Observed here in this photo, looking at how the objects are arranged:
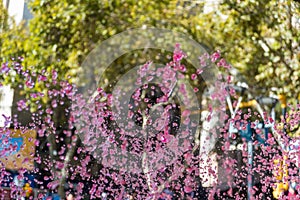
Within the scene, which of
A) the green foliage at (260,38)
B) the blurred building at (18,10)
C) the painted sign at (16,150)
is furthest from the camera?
the blurred building at (18,10)

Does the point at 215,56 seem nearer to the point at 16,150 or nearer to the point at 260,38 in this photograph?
the point at 260,38

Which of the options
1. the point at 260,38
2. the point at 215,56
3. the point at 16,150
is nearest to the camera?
the point at 16,150

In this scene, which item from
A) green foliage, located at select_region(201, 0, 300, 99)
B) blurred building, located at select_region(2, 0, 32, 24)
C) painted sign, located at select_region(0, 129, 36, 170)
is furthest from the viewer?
blurred building, located at select_region(2, 0, 32, 24)

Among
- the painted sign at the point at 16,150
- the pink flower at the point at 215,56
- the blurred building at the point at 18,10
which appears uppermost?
the blurred building at the point at 18,10

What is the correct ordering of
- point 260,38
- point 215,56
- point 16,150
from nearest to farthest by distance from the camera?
point 16,150 → point 260,38 → point 215,56

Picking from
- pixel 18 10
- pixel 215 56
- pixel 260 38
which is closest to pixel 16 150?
pixel 18 10

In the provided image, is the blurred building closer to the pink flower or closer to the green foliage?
the green foliage

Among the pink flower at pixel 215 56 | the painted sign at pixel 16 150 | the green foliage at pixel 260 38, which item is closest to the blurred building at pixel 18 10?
the painted sign at pixel 16 150

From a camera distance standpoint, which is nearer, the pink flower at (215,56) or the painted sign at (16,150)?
the painted sign at (16,150)

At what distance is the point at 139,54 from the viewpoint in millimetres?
5484

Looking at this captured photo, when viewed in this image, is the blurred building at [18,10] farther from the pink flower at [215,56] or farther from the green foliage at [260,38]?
the pink flower at [215,56]

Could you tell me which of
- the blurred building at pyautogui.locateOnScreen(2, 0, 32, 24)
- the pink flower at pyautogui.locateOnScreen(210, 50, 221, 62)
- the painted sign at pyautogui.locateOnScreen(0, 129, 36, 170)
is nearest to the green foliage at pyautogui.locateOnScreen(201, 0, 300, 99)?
the pink flower at pyautogui.locateOnScreen(210, 50, 221, 62)

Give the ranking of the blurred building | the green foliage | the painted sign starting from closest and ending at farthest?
the painted sign → the green foliage → the blurred building

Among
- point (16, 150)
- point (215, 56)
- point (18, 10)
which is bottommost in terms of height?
point (16, 150)
